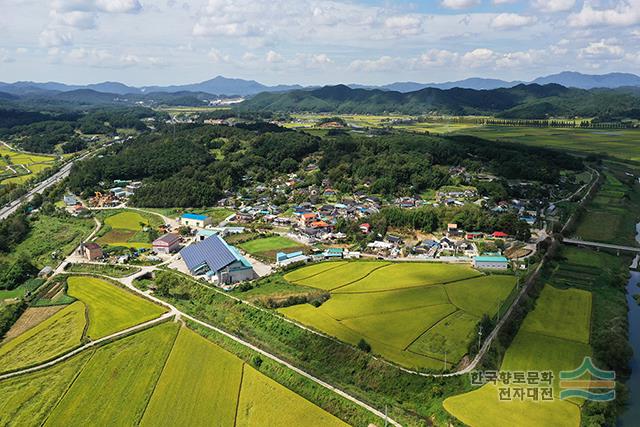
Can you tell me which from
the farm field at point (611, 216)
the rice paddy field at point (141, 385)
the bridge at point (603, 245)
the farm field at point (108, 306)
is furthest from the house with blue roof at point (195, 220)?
the farm field at point (611, 216)

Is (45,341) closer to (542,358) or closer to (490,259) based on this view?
(542,358)

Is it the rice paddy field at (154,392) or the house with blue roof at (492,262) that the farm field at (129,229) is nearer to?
the rice paddy field at (154,392)

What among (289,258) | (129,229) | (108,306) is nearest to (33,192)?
(129,229)

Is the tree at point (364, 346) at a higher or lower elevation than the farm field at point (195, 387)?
higher

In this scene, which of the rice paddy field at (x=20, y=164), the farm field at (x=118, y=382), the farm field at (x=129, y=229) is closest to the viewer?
the farm field at (x=118, y=382)

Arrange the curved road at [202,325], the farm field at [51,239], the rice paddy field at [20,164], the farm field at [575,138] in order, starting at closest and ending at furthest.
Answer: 1. the curved road at [202,325]
2. the farm field at [51,239]
3. the rice paddy field at [20,164]
4. the farm field at [575,138]

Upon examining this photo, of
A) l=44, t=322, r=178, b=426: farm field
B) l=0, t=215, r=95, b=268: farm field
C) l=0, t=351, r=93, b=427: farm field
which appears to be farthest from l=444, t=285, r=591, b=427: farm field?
l=0, t=215, r=95, b=268: farm field
